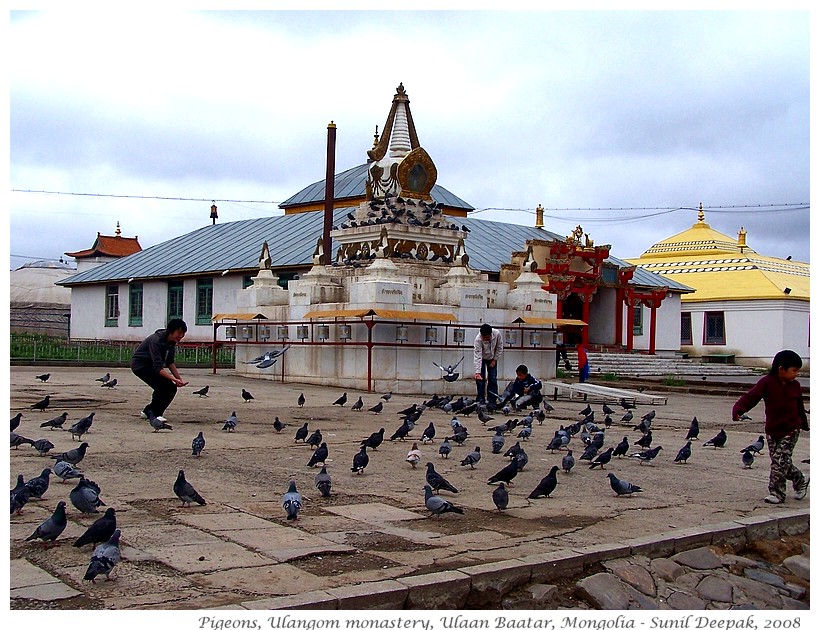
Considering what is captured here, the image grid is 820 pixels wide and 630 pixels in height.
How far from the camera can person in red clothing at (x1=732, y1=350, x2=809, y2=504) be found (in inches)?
364

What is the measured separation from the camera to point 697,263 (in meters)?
53.8

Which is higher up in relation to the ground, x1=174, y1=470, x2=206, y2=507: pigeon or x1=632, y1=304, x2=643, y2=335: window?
x1=632, y1=304, x2=643, y2=335: window

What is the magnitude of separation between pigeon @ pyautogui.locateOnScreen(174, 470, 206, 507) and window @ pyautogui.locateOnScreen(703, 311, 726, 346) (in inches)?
1760

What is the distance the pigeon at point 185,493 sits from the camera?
25.2 feet

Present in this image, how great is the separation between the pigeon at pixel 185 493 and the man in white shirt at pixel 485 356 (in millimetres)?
9675

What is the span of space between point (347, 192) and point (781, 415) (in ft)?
124

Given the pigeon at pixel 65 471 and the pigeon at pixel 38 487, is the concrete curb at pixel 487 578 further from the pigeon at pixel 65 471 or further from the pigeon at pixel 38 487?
the pigeon at pixel 65 471

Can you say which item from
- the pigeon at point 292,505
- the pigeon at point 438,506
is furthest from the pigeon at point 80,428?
the pigeon at point 438,506

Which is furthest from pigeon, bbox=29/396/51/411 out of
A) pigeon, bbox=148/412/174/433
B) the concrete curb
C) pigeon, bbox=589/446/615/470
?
the concrete curb

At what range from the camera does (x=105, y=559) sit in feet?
18.8

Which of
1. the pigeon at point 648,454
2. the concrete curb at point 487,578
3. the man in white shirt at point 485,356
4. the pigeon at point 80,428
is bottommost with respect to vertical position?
the concrete curb at point 487,578

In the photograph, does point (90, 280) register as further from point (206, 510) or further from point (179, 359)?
point (206, 510)

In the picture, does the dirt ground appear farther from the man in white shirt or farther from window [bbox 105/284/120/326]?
window [bbox 105/284/120/326]
